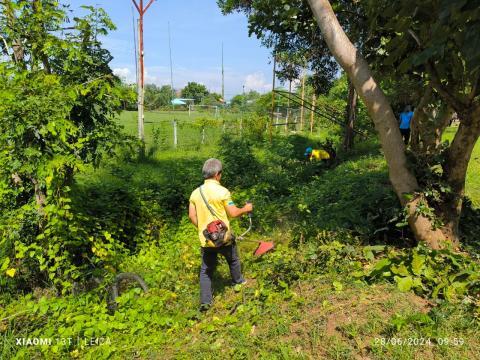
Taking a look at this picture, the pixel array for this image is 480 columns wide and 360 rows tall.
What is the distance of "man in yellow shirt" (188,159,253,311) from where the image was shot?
400 centimetres

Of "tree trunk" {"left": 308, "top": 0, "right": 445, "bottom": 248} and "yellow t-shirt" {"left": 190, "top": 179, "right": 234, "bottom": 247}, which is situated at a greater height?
"tree trunk" {"left": 308, "top": 0, "right": 445, "bottom": 248}

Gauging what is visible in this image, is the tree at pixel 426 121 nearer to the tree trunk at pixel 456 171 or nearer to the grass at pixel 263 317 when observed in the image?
the tree trunk at pixel 456 171

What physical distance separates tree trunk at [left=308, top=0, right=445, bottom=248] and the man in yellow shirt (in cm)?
171

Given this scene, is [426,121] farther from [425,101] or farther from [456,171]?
[456,171]

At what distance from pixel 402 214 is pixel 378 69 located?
228 cm

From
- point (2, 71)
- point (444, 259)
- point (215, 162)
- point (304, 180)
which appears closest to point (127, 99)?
point (2, 71)

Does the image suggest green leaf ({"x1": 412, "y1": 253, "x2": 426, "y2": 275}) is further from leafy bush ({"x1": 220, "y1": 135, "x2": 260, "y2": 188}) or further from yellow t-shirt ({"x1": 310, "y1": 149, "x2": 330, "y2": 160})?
yellow t-shirt ({"x1": 310, "y1": 149, "x2": 330, "y2": 160})

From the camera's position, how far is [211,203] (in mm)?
4012

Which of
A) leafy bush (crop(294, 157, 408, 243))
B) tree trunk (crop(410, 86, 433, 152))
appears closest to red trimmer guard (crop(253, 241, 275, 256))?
leafy bush (crop(294, 157, 408, 243))

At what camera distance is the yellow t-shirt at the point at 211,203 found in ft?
13.1

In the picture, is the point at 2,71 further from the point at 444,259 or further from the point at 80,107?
the point at 444,259

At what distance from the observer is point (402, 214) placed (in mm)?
4086

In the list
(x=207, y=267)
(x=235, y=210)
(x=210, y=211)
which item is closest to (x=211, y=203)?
(x=210, y=211)

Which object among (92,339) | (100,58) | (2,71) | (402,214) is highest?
(100,58)
